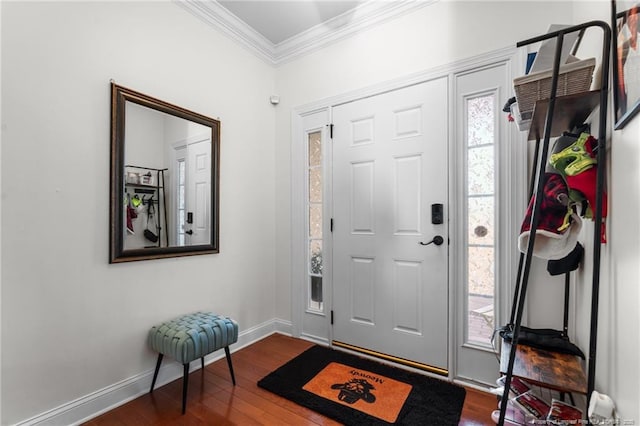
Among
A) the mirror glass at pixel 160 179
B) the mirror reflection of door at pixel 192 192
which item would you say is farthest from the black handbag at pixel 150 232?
the mirror reflection of door at pixel 192 192

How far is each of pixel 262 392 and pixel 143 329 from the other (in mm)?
887

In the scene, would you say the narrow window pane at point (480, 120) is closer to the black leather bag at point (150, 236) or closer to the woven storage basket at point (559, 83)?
the woven storage basket at point (559, 83)

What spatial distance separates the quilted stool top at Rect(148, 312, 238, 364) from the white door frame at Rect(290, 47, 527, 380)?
0.91m

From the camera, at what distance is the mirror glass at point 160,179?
182 cm

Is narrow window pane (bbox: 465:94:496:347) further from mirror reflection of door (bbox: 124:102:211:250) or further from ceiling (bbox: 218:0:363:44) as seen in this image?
mirror reflection of door (bbox: 124:102:211:250)

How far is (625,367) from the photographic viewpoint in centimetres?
99

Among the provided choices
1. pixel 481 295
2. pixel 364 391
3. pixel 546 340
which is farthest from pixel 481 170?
pixel 364 391

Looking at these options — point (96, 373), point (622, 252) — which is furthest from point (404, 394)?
point (96, 373)

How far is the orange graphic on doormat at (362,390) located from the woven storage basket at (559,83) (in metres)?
1.79

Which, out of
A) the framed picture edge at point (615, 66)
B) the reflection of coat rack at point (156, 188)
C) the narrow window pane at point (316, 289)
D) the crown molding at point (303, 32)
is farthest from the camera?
the narrow window pane at point (316, 289)

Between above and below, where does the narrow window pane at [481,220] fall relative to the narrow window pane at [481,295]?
above

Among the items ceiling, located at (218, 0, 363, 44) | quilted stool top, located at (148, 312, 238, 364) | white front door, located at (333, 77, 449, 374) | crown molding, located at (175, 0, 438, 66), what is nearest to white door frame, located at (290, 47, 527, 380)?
white front door, located at (333, 77, 449, 374)

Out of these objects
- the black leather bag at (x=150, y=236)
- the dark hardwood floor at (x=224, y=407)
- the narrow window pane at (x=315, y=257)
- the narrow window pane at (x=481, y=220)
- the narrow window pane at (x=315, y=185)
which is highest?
the narrow window pane at (x=315, y=185)

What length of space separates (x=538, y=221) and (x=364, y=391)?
4.84 ft
